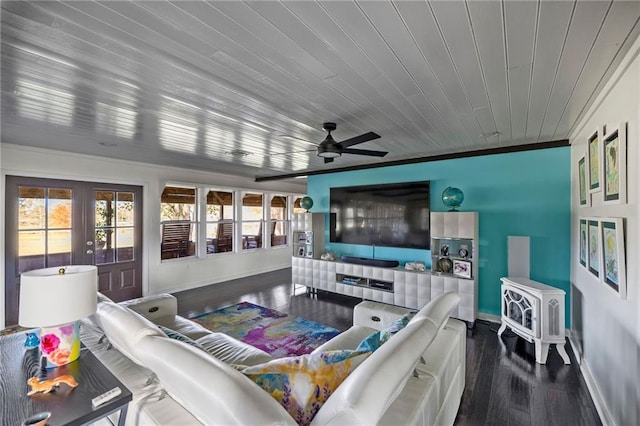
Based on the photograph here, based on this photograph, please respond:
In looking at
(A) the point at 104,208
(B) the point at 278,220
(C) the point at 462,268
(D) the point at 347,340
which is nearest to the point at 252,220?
(B) the point at 278,220

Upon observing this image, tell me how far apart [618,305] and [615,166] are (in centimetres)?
94

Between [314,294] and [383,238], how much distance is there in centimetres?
171

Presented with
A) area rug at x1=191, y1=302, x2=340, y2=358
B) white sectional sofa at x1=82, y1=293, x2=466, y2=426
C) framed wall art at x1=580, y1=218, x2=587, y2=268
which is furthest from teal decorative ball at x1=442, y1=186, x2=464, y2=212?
area rug at x1=191, y1=302, x2=340, y2=358

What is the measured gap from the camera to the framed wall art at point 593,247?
2.27 m

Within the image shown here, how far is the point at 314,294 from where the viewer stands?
5438 millimetres

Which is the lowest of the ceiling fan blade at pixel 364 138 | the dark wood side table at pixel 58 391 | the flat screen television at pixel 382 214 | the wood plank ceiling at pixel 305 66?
the dark wood side table at pixel 58 391

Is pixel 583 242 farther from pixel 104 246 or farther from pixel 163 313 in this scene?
pixel 104 246

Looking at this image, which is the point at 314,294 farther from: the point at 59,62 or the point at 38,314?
the point at 59,62

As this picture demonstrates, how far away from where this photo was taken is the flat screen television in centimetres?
461

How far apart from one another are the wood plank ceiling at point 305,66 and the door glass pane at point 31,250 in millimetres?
1553

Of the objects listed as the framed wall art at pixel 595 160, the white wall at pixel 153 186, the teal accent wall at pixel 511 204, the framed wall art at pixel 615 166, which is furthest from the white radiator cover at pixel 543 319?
the white wall at pixel 153 186

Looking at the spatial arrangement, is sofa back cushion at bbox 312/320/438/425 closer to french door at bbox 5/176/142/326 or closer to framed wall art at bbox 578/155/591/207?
framed wall art at bbox 578/155/591/207

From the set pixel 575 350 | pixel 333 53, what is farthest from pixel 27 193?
pixel 575 350

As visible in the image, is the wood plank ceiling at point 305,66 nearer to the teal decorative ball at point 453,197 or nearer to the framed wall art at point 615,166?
the framed wall art at point 615,166
